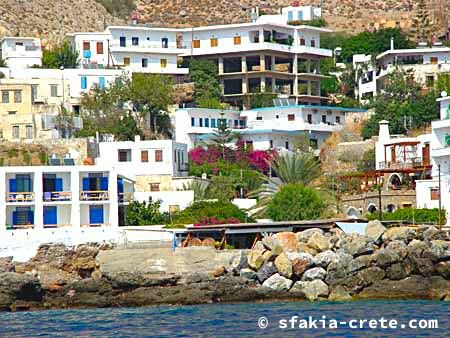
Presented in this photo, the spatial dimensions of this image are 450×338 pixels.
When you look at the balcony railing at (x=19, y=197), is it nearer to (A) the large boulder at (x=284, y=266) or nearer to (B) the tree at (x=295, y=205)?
(B) the tree at (x=295, y=205)

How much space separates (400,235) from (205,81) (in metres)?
45.2

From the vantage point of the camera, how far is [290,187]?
80625 millimetres

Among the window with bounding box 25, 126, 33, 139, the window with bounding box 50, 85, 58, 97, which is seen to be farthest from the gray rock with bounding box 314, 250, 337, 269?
the window with bounding box 50, 85, 58, 97

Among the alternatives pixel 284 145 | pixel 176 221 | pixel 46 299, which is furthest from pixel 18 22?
pixel 46 299

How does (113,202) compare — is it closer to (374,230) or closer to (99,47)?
(374,230)

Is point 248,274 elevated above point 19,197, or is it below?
below

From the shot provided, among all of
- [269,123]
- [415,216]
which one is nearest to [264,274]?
[415,216]

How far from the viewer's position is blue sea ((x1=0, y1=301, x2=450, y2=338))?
53375 mm

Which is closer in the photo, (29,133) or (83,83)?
(29,133)

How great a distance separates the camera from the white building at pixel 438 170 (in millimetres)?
82688

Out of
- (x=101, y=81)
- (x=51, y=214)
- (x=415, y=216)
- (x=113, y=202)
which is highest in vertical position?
(x=101, y=81)

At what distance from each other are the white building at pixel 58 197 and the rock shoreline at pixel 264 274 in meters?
6.38

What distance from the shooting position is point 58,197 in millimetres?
77250

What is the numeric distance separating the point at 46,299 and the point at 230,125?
4036 cm
